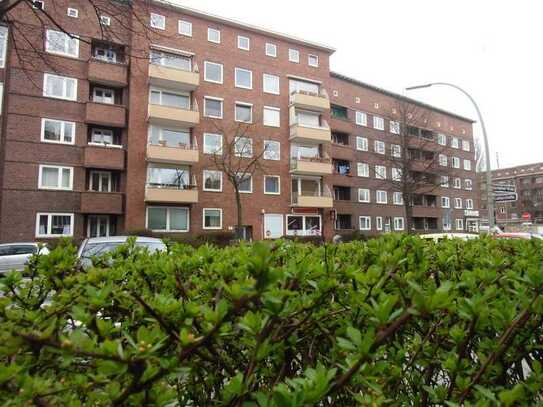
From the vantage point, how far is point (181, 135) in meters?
25.8

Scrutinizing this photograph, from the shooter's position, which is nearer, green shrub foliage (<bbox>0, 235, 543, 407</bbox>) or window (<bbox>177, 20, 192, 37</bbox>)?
green shrub foliage (<bbox>0, 235, 543, 407</bbox>)

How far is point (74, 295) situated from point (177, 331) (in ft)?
1.85

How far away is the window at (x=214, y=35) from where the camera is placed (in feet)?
89.9

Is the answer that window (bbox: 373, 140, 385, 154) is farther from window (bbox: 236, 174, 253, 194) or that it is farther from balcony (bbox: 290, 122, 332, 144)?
window (bbox: 236, 174, 253, 194)

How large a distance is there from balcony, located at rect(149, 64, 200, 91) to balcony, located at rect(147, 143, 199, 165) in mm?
4429

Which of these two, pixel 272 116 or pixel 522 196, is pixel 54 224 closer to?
pixel 272 116

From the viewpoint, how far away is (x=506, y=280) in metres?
1.68

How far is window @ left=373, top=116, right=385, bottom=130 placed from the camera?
37.9 meters

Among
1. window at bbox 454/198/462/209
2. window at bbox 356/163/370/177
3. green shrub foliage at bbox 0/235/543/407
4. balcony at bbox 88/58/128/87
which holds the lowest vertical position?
green shrub foliage at bbox 0/235/543/407

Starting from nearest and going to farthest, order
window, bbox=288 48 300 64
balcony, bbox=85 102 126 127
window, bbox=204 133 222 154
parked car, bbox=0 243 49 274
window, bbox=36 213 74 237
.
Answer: parked car, bbox=0 243 49 274 < window, bbox=36 213 74 237 < balcony, bbox=85 102 126 127 < window, bbox=204 133 222 154 < window, bbox=288 48 300 64

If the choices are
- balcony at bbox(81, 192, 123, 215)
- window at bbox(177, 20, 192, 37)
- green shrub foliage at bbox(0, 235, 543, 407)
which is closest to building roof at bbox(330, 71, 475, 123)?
window at bbox(177, 20, 192, 37)

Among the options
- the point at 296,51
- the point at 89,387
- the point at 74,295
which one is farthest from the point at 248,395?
the point at 296,51

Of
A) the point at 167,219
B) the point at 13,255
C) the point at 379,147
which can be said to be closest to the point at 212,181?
the point at 167,219

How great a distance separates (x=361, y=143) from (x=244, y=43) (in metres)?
15.5
